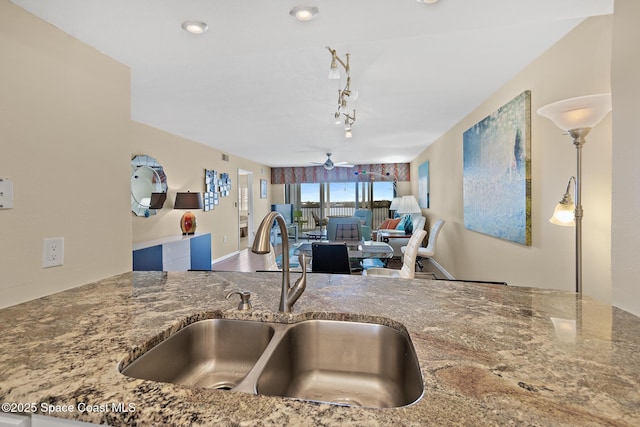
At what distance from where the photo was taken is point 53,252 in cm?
125

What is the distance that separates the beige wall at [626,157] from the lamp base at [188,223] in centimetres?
477

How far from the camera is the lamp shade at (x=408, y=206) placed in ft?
19.3

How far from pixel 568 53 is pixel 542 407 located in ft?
7.63

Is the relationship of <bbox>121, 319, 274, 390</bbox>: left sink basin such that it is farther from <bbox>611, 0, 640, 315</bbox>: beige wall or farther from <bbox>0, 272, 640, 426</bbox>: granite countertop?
<bbox>611, 0, 640, 315</bbox>: beige wall

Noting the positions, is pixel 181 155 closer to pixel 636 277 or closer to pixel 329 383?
pixel 329 383

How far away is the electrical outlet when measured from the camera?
1.22 m

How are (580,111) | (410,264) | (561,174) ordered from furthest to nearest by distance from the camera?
1. (410,264)
2. (561,174)
3. (580,111)

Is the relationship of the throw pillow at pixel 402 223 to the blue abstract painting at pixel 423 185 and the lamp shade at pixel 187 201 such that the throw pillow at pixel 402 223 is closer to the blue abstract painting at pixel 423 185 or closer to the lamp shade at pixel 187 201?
the blue abstract painting at pixel 423 185

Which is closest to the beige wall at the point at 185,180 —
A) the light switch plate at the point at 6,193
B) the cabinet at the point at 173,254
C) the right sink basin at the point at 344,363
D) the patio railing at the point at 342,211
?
the cabinet at the point at 173,254

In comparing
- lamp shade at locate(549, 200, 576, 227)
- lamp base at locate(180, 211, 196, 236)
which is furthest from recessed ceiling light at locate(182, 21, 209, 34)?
lamp base at locate(180, 211, 196, 236)

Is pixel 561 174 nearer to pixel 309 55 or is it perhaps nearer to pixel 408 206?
pixel 309 55

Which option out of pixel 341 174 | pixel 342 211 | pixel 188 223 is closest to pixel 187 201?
pixel 188 223

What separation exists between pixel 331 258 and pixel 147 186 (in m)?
2.83

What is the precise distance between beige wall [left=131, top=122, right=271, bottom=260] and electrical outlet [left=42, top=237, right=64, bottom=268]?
105 inches
